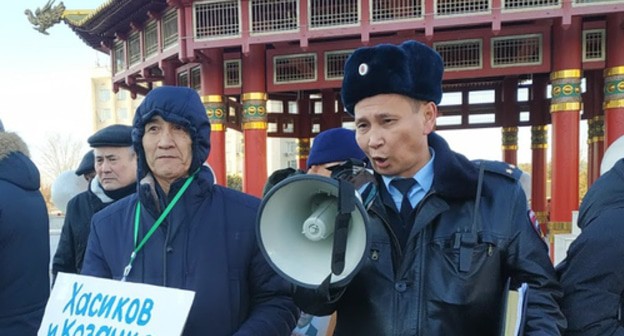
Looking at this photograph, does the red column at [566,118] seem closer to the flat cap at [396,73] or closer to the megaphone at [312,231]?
the flat cap at [396,73]

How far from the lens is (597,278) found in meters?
1.25

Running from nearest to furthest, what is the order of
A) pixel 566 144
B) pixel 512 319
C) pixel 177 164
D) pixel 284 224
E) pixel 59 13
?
pixel 512 319 < pixel 284 224 < pixel 177 164 < pixel 566 144 < pixel 59 13

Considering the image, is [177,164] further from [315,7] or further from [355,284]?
[315,7]

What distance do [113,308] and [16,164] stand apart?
98cm

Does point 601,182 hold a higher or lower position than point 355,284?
higher

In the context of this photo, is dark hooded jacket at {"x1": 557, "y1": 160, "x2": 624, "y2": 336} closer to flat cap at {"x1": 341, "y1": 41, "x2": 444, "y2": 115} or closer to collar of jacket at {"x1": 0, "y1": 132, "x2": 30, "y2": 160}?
flat cap at {"x1": 341, "y1": 41, "x2": 444, "y2": 115}

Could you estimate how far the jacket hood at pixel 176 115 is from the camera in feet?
4.87

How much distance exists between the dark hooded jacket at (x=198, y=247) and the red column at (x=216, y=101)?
693 centimetres

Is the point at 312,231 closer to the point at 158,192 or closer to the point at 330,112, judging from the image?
the point at 158,192

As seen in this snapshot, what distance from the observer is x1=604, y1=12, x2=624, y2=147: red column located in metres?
6.96

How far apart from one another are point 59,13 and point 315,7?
677cm

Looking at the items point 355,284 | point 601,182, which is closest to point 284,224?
point 355,284

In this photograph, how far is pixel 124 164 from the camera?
101 inches

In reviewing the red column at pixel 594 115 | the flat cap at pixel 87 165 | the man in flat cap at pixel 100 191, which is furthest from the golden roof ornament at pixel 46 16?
the red column at pixel 594 115
